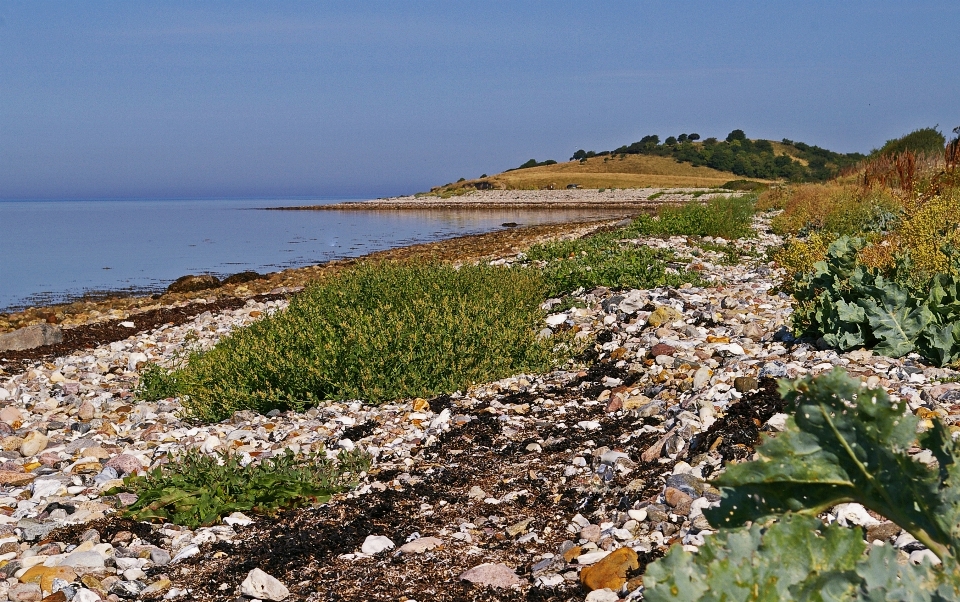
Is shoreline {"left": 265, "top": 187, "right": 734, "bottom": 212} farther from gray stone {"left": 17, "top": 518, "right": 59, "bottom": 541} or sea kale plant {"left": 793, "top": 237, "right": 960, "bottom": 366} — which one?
gray stone {"left": 17, "top": 518, "right": 59, "bottom": 541}

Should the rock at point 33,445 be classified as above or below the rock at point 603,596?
below

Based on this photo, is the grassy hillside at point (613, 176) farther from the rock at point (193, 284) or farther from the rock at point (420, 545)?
the rock at point (420, 545)

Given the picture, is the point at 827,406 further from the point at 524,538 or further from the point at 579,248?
the point at 579,248

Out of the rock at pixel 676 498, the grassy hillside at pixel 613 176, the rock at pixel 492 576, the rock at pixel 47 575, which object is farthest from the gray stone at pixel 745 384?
the grassy hillside at pixel 613 176

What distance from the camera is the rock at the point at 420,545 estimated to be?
12.3 feet

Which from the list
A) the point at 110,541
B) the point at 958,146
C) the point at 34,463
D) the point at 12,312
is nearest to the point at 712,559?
the point at 110,541

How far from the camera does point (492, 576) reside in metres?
3.42

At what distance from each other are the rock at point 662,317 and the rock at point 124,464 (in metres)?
4.82

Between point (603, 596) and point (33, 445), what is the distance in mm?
4894

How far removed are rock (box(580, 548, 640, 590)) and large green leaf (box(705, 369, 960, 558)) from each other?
183cm

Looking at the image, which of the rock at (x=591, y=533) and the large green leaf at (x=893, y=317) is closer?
the rock at (x=591, y=533)

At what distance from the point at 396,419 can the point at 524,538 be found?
88.9 inches

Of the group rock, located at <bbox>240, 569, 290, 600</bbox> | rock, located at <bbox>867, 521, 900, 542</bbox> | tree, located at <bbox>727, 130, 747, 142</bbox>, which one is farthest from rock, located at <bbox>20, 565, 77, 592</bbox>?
Answer: tree, located at <bbox>727, 130, 747, 142</bbox>

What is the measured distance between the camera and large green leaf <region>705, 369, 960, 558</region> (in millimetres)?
1352
